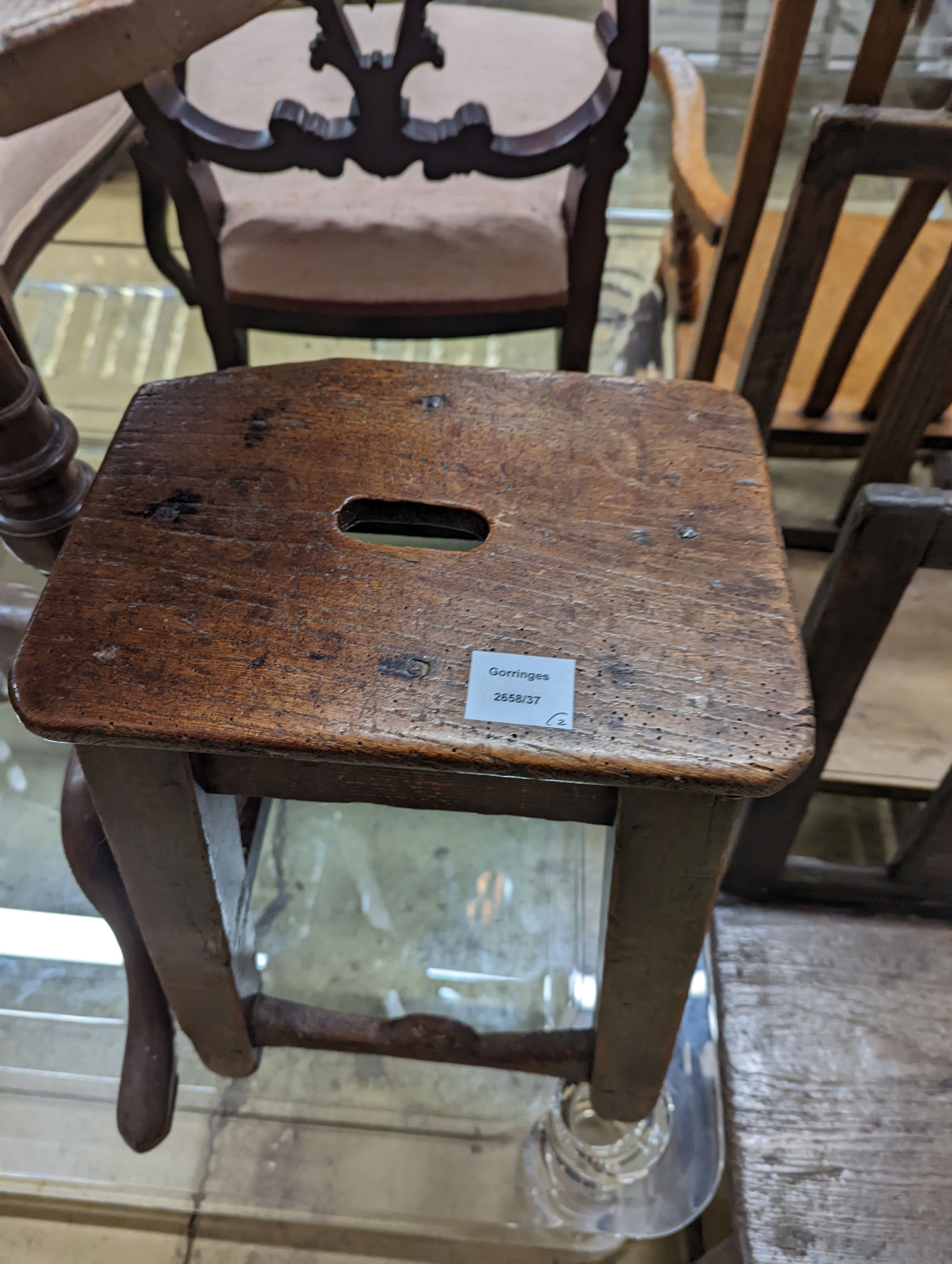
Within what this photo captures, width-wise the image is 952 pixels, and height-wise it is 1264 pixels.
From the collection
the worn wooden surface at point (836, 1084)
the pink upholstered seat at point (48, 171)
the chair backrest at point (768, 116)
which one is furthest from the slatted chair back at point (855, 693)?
the pink upholstered seat at point (48, 171)

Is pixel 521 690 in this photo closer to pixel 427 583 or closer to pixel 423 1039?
pixel 427 583

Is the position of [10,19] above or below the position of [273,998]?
above

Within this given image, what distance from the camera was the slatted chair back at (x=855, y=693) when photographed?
0.72 m

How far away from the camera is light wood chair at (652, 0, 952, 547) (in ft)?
3.08

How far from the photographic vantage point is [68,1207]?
1140 millimetres

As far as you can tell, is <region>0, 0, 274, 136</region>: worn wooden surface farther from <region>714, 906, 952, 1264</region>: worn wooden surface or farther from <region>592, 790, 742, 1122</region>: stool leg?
<region>714, 906, 952, 1264</region>: worn wooden surface

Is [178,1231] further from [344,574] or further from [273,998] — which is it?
[344,574]

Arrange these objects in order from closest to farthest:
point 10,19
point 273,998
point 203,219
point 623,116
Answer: point 10,19 → point 273,998 → point 623,116 → point 203,219

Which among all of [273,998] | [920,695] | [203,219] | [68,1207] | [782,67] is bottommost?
[68,1207]

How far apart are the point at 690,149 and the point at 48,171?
2.77 feet

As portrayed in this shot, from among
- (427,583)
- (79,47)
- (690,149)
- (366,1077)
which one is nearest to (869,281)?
(690,149)

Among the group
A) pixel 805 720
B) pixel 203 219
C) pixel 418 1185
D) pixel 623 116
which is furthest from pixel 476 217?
pixel 418 1185

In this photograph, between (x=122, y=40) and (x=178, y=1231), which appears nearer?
(x=122, y=40)

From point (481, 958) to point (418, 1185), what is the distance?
0.26 meters
